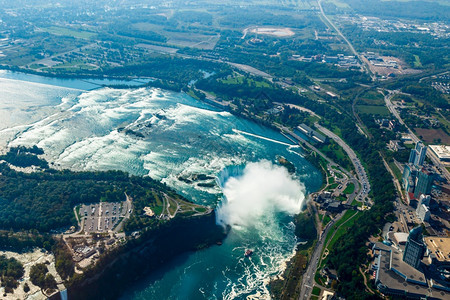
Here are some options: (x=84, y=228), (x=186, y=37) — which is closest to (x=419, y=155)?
(x=84, y=228)

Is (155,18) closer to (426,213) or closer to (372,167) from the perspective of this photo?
(372,167)

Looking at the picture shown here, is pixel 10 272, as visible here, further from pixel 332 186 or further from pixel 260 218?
pixel 332 186

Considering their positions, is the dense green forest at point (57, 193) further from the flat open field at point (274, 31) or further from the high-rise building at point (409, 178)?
the flat open field at point (274, 31)

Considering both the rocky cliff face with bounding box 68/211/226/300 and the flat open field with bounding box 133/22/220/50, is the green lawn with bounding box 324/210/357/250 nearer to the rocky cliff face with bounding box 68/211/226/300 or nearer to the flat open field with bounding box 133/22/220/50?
the rocky cliff face with bounding box 68/211/226/300

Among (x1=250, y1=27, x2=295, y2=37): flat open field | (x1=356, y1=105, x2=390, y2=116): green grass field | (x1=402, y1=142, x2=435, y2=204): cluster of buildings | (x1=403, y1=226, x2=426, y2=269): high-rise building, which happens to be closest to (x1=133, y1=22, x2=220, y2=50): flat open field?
(x1=250, y1=27, x2=295, y2=37): flat open field

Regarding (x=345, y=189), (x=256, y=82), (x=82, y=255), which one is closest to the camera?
(x=82, y=255)

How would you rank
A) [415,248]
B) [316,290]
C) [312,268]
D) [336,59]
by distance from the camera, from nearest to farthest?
[415,248] < [316,290] < [312,268] < [336,59]

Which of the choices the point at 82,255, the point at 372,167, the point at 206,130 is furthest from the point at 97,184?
the point at 372,167
